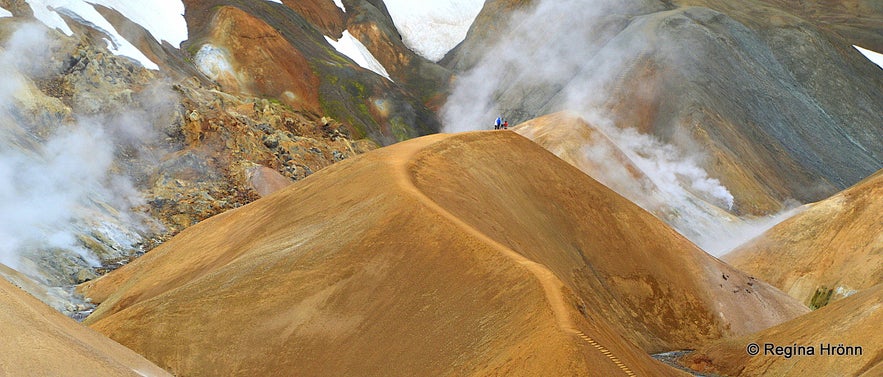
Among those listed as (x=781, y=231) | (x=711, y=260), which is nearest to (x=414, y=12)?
(x=781, y=231)

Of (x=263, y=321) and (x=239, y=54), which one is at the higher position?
(x=239, y=54)

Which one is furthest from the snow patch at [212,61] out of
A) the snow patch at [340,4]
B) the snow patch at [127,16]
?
the snow patch at [340,4]

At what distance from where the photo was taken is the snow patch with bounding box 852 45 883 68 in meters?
115

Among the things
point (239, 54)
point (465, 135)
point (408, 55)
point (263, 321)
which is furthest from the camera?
point (408, 55)

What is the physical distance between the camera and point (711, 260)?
4947 cm

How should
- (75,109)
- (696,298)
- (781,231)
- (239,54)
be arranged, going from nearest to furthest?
(696,298) → (75,109) → (781,231) → (239,54)

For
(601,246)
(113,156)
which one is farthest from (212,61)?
(601,246)

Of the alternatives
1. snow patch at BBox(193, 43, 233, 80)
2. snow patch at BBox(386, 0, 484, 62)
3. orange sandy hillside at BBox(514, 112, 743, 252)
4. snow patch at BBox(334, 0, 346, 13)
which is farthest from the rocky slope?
snow patch at BBox(193, 43, 233, 80)

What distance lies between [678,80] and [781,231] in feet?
92.3

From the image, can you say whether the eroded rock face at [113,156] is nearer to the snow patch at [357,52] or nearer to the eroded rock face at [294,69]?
the eroded rock face at [294,69]

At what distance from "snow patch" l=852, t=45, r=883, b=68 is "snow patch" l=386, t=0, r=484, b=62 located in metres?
43.6

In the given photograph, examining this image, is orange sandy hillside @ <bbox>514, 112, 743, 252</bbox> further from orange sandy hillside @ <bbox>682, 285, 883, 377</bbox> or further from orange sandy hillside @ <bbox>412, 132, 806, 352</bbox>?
A: orange sandy hillside @ <bbox>682, 285, 883, 377</bbox>

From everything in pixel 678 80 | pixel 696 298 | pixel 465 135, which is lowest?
pixel 696 298

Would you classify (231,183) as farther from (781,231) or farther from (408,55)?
(408,55)
